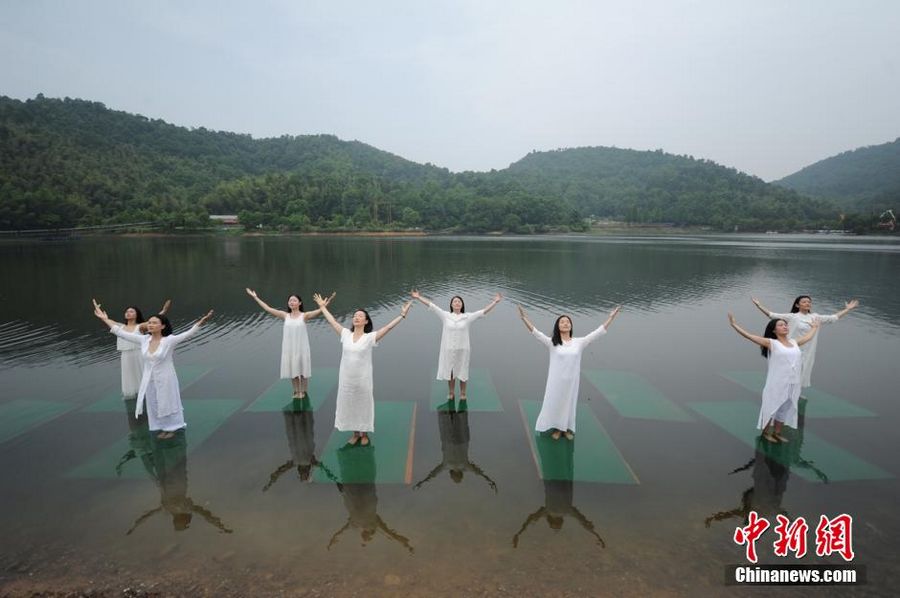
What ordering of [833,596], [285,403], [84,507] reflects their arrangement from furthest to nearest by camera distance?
[285,403]
[84,507]
[833,596]

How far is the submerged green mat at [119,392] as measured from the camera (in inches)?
309

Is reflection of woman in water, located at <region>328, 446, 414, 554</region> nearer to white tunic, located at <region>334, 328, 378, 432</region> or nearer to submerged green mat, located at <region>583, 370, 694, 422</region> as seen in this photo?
white tunic, located at <region>334, 328, 378, 432</region>

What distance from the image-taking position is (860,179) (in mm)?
160000

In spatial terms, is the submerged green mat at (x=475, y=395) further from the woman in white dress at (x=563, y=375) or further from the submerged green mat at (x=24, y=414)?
the submerged green mat at (x=24, y=414)

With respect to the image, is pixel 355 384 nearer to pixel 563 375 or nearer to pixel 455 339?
pixel 455 339

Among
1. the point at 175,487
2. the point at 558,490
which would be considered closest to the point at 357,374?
the point at 175,487

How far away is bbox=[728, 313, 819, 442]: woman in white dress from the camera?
6.24 m

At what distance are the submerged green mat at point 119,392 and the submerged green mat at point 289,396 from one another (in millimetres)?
1939

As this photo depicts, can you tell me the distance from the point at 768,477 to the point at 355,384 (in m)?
5.76

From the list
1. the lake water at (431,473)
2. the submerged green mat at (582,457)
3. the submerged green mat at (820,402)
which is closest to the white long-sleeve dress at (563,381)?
the submerged green mat at (582,457)

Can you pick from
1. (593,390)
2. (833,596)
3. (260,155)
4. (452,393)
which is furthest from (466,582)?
(260,155)

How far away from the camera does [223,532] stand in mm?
4715

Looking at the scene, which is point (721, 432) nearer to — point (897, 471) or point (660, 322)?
point (897, 471)

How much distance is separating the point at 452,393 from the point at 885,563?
5843 millimetres
